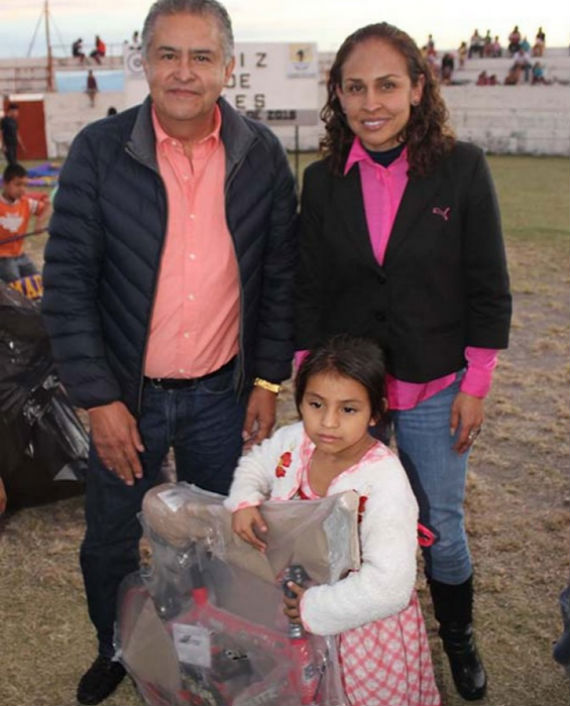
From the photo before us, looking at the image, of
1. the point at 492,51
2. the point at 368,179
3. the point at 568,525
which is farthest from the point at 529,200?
the point at 492,51

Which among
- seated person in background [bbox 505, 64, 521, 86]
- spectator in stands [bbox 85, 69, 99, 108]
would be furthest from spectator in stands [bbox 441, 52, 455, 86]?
spectator in stands [bbox 85, 69, 99, 108]

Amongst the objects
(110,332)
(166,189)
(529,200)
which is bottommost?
(529,200)

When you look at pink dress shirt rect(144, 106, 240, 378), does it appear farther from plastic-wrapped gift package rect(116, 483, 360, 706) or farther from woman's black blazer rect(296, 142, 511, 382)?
plastic-wrapped gift package rect(116, 483, 360, 706)

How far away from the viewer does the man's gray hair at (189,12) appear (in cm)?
203

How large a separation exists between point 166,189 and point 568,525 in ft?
7.48

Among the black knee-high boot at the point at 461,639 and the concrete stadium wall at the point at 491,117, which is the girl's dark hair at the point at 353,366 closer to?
the black knee-high boot at the point at 461,639

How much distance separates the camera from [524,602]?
299 cm

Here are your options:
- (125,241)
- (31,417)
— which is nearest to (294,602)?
(125,241)

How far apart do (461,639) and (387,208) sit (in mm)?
1268

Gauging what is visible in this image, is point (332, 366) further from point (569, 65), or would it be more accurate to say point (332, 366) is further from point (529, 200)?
point (569, 65)

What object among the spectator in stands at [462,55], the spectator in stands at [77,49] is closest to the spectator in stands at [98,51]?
the spectator in stands at [77,49]

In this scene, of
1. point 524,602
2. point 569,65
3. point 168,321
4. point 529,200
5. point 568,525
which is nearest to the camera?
point 168,321

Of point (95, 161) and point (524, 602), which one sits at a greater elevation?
point (95, 161)

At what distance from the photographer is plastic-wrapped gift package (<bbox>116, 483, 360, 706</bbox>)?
5.75ft
